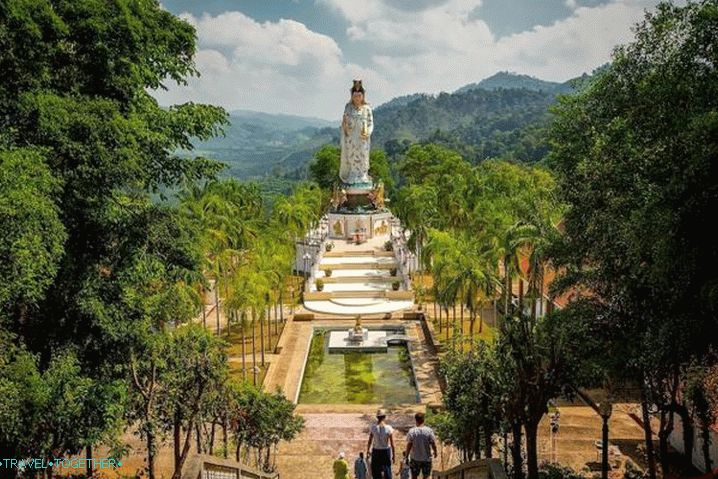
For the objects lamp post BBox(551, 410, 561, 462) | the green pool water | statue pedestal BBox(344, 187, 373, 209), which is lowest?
the green pool water

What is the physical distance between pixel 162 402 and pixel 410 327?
21086 mm

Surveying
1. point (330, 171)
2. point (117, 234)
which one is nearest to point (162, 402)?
point (117, 234)

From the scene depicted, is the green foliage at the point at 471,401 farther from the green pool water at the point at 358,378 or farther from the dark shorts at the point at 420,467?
the green pool water at the point at 358,378

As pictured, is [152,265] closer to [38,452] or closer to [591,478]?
[38,452]

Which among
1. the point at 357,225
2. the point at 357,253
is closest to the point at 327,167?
the point at 357,225

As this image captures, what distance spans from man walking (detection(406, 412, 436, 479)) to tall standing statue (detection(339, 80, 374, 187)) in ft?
164

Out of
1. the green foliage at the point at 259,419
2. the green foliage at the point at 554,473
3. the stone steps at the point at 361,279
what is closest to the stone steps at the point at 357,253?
the stone steps at the point at 361,279

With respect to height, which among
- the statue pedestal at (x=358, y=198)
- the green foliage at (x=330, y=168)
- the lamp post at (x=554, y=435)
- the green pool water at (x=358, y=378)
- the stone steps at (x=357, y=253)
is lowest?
the green pool water at (x=358, y=378)

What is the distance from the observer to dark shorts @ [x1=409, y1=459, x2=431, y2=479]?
11.0 metres

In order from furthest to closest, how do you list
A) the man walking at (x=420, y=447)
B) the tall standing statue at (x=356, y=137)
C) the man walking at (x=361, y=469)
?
1. the tall standing statue at (x=356, y=137)
2. the man walking at (x=361, y=469)
3. the man walking at (x=420, y=447)

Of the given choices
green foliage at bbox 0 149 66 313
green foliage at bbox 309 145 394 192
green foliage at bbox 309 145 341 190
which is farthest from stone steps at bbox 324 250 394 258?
green foliage at bbox 0 149 66 313

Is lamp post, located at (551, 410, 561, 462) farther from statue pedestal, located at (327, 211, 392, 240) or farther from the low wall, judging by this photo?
statue pedestal, located at (327, 211, 392, 240)

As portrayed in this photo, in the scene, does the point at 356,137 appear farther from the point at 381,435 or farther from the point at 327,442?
the point at 381,435

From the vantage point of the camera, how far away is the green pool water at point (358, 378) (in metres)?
24.6
